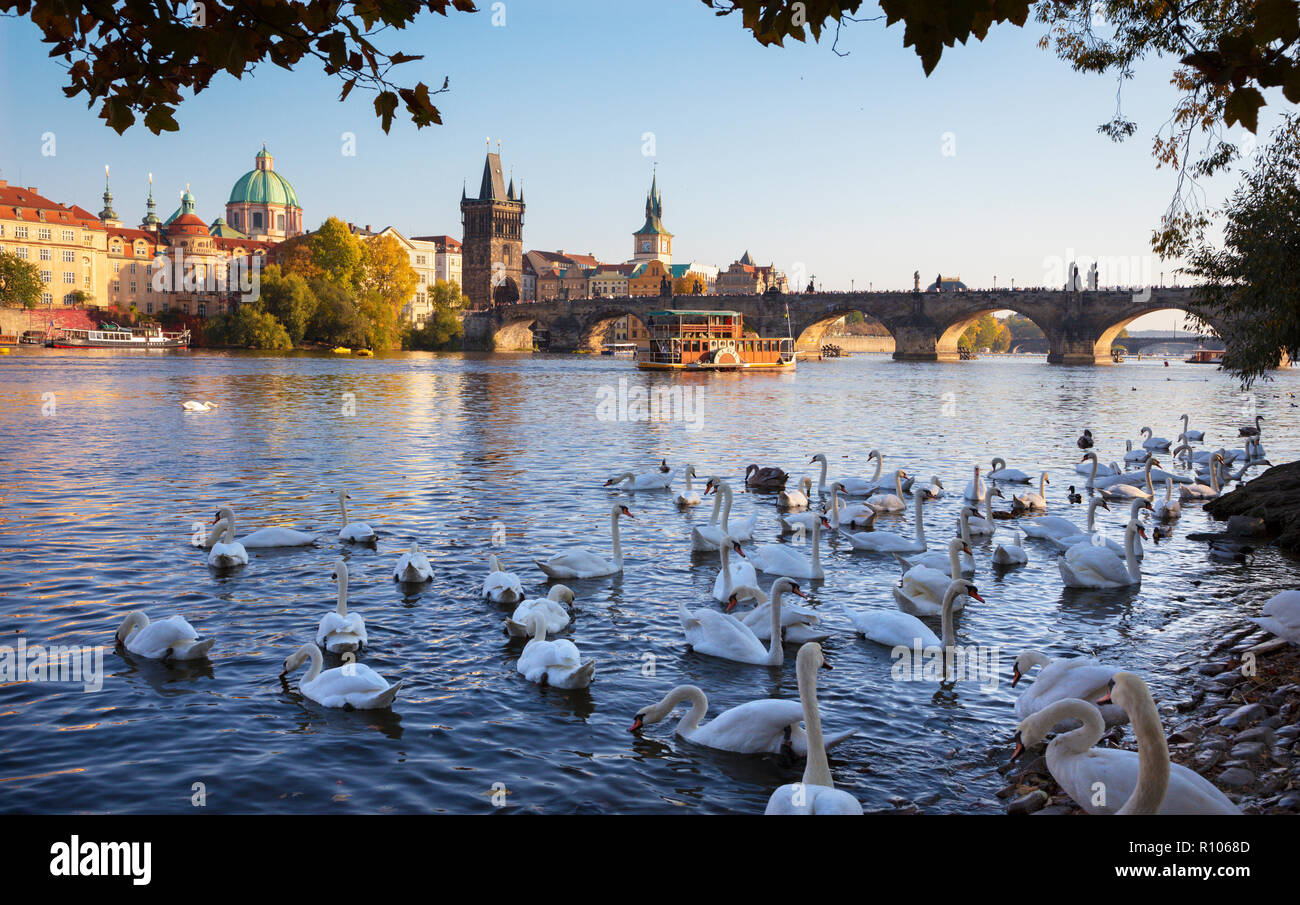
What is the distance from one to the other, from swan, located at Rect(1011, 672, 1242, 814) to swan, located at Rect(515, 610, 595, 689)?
2.96 metres

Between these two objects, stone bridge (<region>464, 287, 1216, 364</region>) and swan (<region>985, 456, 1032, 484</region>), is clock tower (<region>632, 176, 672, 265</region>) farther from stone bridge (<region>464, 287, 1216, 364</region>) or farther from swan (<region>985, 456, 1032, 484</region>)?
swan (<region>985, 456, 1032, 484</region>)

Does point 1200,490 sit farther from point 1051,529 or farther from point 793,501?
point 793,501

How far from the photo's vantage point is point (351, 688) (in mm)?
6621

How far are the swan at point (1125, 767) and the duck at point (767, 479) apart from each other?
1175 centimetres

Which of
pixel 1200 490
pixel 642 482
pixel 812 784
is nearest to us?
pixel 812 784

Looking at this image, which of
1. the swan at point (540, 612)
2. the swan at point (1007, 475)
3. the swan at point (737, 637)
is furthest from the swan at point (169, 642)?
the swan at point (1007, 475)

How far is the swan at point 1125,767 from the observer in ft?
13.6

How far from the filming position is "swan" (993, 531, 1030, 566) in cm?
1112

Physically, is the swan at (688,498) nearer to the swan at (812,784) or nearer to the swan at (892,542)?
the swan at (892,542)

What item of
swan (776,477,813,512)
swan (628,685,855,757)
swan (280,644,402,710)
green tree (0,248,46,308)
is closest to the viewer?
swan (628,685,855,757)

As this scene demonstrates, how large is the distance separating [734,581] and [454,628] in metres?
2.66

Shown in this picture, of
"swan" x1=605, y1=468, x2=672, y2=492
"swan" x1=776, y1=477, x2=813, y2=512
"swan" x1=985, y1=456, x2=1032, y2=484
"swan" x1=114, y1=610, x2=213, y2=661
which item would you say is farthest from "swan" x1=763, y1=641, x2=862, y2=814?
"swan" x1=985, y1=456, x2=1032, y2=484

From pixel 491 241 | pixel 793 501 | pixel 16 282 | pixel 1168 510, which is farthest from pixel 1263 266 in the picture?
pixel 491 241
